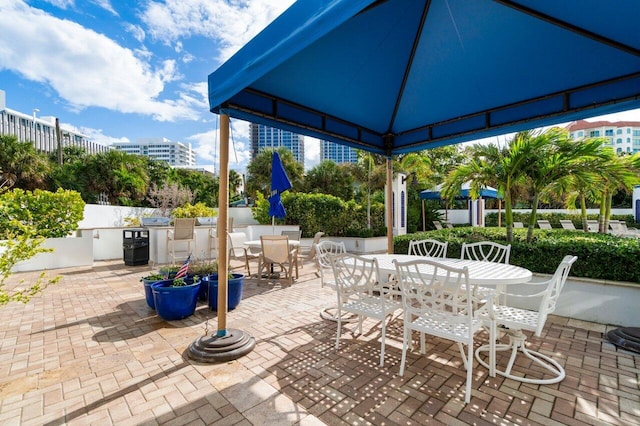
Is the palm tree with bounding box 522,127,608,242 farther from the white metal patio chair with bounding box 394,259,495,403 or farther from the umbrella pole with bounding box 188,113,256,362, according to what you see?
the umbrella pole with bounding box 188,113,256,362

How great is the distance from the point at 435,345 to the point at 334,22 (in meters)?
3.04

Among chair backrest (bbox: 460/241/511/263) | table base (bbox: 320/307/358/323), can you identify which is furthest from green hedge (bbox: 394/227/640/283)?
table base (bbox: 320/307/358/323)

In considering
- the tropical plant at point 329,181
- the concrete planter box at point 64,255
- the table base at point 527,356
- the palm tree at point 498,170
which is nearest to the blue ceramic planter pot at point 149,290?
the table base at point 527,356

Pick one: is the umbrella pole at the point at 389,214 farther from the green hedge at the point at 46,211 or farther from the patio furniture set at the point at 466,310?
the green hedge at the point at 46,211

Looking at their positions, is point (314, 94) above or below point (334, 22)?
above

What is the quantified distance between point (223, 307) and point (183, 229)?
5.10 m

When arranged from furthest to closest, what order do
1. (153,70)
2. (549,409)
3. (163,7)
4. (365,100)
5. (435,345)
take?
(153,70) < (163,7) < (365,100) < (435,345) < (549,409)

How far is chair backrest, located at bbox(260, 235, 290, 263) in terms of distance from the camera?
18.7ft

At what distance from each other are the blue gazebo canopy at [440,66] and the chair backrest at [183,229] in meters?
4.62

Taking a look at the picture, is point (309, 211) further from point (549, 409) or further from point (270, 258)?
point (549, 409)

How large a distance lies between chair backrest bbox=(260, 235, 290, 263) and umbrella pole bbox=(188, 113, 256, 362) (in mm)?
2743

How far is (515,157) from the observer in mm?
4672

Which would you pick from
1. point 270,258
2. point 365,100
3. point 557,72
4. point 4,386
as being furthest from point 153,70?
point 557,72

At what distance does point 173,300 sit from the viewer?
363 centimetres
